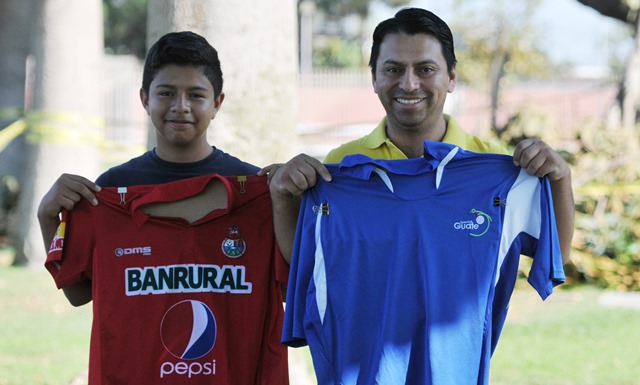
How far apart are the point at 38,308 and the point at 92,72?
338 centimetres

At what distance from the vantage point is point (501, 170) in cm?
375

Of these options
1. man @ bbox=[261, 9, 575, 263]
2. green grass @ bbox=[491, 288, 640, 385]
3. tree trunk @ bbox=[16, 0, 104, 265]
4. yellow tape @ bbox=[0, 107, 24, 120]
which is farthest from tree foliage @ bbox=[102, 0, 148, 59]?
man @ bbox=[261, 9, 575, 263]

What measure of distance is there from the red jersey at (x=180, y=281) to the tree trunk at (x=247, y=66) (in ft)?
6.09

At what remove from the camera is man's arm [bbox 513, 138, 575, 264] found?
3617 millimetres

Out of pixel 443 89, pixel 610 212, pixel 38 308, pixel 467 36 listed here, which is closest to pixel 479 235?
pixel 443 89

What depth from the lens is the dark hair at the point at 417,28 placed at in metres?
3.89

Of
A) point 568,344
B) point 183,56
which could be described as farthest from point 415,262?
point 568,344

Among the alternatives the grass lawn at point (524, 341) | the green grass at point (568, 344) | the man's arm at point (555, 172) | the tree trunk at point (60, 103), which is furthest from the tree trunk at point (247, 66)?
the tree trunk at point (60, 103)

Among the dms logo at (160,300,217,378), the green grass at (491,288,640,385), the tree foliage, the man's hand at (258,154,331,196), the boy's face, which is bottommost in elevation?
the green grass at (491,288,640,385)

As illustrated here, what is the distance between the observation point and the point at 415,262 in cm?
365

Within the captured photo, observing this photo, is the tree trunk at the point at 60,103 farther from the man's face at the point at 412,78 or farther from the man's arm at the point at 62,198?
the man's face at the point at 412,78

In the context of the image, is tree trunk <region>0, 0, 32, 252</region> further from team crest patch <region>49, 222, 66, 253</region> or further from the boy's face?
the boy's face

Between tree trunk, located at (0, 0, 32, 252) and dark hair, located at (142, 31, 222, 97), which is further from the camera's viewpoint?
tree trunk, located at (0, 0, 32, 252)

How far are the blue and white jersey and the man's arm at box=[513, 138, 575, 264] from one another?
7 centimetres
